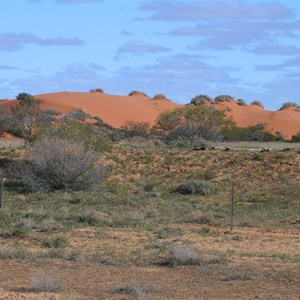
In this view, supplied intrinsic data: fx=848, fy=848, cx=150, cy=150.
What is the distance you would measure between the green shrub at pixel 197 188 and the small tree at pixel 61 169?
4115mm

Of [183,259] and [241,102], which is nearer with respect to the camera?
[183,259]

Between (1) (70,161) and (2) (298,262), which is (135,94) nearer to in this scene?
(1) (70,161)

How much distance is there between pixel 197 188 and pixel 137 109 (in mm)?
62641

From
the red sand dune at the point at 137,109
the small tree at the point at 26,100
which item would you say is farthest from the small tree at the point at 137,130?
the red sand dune at the point at 137,109

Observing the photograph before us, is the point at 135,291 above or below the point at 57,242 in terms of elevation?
above

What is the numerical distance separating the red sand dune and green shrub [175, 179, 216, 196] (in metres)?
52.4

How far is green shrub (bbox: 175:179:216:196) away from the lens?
3859cm

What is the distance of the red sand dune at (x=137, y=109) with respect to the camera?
94500 mm

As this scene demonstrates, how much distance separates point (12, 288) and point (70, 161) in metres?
24.2

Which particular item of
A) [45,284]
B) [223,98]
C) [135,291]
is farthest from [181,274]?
[223,98]

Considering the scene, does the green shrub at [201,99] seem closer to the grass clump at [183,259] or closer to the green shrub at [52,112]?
the green shrub at [52,112]

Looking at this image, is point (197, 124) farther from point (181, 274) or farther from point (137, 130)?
point (181, 274)

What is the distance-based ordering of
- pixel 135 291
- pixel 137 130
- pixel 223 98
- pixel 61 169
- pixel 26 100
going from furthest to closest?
pixel 223 98, pixel 26 100, pixel 137 130, pixel 61 169, pixel 135 291

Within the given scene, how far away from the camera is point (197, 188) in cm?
3875
